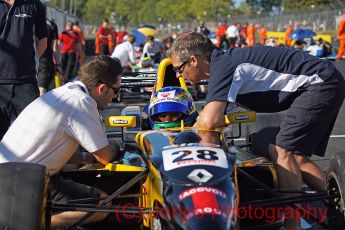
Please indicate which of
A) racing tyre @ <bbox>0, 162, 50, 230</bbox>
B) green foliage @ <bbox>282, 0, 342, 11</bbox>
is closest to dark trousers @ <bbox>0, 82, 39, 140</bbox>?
racing tyre @ <bbox>0, 162, 50, 230</bbox>

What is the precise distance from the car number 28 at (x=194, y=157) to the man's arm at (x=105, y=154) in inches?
21.0

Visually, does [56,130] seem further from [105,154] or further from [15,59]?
[15,59]

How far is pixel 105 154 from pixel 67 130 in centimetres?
30

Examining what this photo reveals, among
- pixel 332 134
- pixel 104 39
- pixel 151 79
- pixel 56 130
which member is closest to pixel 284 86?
pixel 56 130

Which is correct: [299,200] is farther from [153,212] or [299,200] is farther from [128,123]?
[128,123]

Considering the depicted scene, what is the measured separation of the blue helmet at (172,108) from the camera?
221 inches

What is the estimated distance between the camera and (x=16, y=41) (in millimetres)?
5773

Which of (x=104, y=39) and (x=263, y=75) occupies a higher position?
(x=263, y=75)

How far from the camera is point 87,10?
11950 cm

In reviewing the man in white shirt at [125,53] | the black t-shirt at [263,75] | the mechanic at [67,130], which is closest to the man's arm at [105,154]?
the mechanic at [67,130]

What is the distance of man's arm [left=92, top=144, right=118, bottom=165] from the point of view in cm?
428

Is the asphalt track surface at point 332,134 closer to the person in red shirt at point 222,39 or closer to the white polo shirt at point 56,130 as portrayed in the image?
the white polo shirt at point 56,130

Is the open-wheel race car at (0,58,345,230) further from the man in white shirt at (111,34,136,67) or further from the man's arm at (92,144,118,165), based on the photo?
the man in white shirt at (111,34,136,67)

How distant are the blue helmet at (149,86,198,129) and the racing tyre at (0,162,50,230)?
185cm
